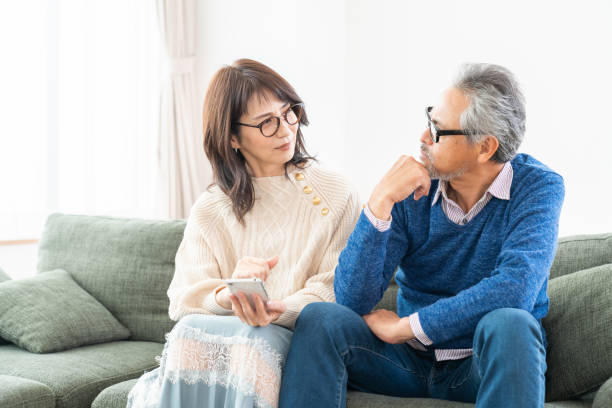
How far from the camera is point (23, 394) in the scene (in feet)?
6.33

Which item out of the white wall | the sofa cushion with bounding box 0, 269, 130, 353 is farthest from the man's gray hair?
the white wall

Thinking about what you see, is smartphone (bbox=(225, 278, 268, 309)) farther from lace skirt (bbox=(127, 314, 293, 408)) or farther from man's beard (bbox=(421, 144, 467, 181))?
man's beard (bbox=(421, 144, 467, 181))

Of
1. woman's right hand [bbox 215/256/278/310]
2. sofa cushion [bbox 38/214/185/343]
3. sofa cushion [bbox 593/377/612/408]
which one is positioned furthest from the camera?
sofa cushion [bbox 38/214/185/343]

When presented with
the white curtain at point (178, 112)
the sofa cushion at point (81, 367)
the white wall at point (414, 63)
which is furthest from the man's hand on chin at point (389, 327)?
the white curtain at point (178, 112)

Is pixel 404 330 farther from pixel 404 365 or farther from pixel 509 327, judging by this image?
pixel 509 327

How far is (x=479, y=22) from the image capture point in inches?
143

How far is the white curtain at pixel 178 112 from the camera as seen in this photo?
4090 millimetres

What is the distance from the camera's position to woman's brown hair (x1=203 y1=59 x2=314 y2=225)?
2.00 meters

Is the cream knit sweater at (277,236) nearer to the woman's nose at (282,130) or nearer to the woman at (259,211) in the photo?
the woman at (259,211)

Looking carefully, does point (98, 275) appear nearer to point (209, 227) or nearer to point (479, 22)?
point (209, 227)

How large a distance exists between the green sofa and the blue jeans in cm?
7

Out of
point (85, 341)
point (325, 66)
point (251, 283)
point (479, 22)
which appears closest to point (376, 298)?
point (251, 283)

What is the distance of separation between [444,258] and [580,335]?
38cm

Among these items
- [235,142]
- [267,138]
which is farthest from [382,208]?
[235,142]
